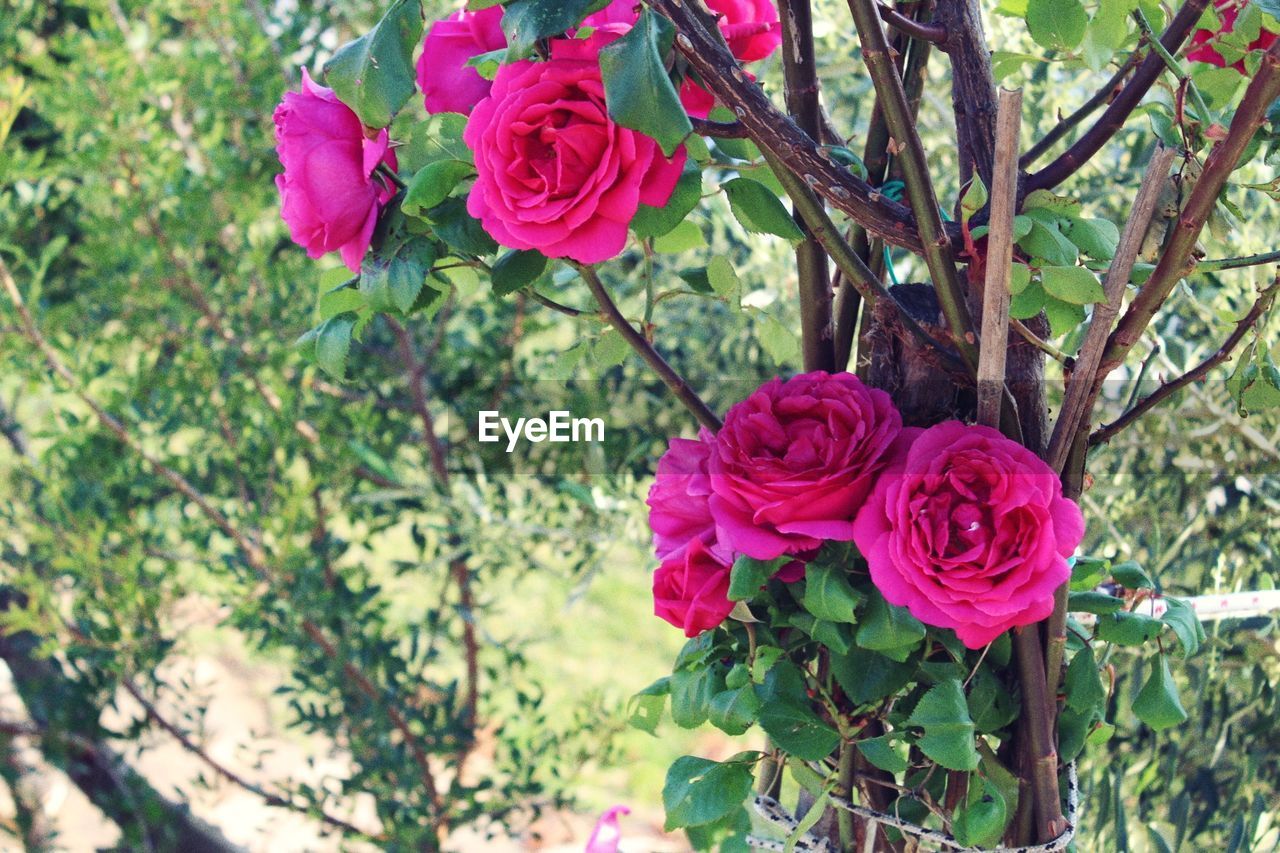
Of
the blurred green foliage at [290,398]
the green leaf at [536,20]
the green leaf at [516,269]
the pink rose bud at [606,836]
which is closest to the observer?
the green leaf at [536,20]

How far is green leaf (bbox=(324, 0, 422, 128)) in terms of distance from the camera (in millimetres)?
411

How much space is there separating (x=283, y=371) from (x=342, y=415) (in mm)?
87

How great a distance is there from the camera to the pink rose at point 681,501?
51 cm

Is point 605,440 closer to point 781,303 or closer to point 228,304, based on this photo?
point 781,303

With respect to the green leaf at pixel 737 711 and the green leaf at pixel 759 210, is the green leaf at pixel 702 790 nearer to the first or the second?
the green leaf at pixel 737 711

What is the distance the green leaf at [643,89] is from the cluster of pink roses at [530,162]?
0.03 m

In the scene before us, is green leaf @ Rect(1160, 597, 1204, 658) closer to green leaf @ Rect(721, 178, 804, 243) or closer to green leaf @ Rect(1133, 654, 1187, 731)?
green leaf @ Rect(1133, 654, 1187, 731)

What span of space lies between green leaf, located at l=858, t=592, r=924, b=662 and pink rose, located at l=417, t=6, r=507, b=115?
0.27 m

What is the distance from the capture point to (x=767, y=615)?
1.70 feet

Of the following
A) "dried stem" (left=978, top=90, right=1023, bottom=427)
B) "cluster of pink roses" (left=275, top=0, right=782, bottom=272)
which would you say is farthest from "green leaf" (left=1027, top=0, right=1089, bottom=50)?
"cluster of pink roses" (left=275, top=0, right=782, bottom=272)

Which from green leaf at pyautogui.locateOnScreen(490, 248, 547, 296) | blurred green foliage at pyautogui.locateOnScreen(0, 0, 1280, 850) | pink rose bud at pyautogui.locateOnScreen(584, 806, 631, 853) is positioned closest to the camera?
green leaf at pyautogui.locateOnScreen(490, 248, 547, 296)

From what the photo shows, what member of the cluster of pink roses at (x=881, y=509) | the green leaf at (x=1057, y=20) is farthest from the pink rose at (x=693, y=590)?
the green leaf at (x=1057, y=20)

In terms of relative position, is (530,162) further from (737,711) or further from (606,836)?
(606,836)

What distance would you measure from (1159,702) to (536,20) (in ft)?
1.20
